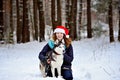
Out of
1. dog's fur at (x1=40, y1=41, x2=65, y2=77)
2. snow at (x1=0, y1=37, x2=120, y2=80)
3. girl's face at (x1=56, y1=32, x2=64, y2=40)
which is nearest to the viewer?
dog's fur at (x1=40, y1=41, x2=65, y2=77)

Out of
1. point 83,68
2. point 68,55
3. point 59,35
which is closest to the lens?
point 59,35

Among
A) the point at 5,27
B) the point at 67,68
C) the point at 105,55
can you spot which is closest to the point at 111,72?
the point at 67,68

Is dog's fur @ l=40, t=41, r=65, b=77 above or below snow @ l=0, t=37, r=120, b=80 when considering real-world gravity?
above

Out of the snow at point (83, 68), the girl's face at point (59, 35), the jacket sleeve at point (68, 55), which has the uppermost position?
the girl's face at point (59, 35)

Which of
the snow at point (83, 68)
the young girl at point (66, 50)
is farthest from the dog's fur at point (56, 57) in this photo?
the snow at point (83, 68)

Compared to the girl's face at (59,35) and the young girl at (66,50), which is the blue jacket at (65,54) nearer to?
the young girl at (66,50)

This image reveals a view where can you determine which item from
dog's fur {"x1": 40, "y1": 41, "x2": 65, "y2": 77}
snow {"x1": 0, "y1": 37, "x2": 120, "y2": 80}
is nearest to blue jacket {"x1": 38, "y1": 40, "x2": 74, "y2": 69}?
dog's fur {"x1": 40, "y1": 41, "x2": 65, "y2": 77}

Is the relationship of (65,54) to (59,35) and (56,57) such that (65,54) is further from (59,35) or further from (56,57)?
(59,35)

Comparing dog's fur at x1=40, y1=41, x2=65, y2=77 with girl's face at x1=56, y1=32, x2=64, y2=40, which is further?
girl's face at x1=56, y1=32, x2=64, y2=40

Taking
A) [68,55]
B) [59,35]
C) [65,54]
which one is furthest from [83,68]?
[59,35]

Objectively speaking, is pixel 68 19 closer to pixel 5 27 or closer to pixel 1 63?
pixel 5 27

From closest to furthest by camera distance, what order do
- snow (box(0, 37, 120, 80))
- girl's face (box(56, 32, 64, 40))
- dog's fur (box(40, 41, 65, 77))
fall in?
dog's fur (box(40, 41, 65, 77)), girl's face (box(56, 32, 64, 40)), snow (box(0, 37, 120, 80))

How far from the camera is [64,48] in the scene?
30.1 feet

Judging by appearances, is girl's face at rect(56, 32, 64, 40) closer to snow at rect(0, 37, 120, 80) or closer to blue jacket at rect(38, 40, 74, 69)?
blue jacket at rect(38, 40, 74, 69)
